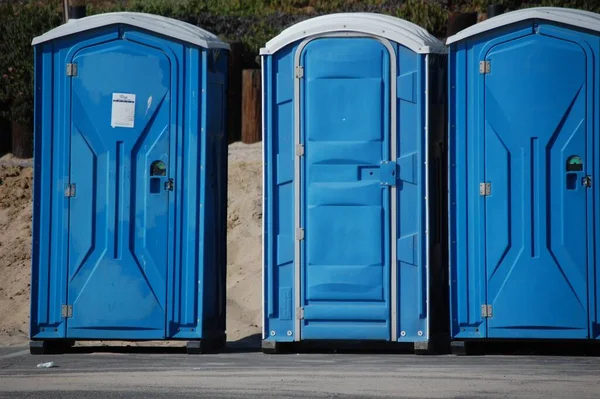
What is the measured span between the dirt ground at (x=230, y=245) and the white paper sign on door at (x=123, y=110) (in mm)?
1982

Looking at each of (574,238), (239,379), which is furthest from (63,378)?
(574,238)

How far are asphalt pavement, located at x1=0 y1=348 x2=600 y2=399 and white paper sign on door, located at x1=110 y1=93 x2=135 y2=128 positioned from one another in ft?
5.01

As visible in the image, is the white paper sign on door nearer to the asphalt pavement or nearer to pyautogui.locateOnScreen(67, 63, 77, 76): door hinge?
pyautogui.locateOnScreen(67, 63, 77, 76): door hinge

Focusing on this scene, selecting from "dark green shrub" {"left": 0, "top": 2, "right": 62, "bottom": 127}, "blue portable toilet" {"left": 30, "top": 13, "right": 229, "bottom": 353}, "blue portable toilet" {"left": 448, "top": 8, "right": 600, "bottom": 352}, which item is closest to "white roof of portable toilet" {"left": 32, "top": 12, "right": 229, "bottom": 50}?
"blue portable toilet" {"left": 30, "top": 13, "right": 229, "bottom": 353}

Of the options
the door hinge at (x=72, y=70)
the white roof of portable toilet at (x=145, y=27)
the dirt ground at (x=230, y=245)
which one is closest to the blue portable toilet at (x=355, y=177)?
the white roof of portable toilet at (x=145, y=27)

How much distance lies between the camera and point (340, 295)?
28.7 ft

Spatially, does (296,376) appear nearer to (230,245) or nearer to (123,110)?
(123,110)

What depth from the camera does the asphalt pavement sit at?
22.7 feet

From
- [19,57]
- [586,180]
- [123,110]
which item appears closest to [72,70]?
[123,110]

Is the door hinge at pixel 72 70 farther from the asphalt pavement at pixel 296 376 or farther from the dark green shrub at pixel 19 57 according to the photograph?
the dark green shrub at pixel 19 57

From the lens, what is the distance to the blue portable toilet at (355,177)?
8688 millimetres

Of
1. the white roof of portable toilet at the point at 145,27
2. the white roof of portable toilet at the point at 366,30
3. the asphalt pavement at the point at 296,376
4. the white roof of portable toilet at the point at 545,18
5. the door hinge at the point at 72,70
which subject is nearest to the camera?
the asphalt pavement at the point at 296,376

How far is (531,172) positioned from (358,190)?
1.10 m

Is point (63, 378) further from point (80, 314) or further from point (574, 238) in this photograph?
point (574, 238)
